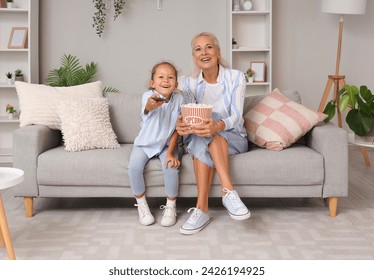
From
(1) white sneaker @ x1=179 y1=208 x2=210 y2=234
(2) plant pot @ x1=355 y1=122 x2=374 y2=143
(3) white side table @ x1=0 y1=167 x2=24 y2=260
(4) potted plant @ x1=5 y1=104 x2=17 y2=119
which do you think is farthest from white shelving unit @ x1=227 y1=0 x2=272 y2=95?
(3) white side table @ x1=0 y1=167 x2=24 y2=260

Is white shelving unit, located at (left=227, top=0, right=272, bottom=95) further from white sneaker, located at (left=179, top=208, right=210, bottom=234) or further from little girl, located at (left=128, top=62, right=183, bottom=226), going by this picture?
white sneaker, located at (left=179, top=208, right=210, bottom=234)

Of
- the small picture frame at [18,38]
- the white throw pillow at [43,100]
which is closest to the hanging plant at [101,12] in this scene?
the small picture frame at [18,38]

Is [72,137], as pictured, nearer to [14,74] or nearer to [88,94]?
[88,94]

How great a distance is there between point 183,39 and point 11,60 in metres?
1.71

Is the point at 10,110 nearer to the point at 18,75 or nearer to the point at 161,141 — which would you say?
the point at 18,75

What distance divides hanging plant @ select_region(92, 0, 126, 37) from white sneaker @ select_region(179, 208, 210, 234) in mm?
3010

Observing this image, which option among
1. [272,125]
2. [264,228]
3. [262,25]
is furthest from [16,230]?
[262,25]

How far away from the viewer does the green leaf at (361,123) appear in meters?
4.06

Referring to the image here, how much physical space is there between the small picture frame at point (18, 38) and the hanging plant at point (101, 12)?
2.21 ft

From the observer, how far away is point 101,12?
5.52 m

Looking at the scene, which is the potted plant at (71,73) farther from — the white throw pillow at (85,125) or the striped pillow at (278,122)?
the striped pillow at (278,122)

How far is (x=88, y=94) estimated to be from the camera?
3674 millimetres

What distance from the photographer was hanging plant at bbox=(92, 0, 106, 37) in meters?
5.50

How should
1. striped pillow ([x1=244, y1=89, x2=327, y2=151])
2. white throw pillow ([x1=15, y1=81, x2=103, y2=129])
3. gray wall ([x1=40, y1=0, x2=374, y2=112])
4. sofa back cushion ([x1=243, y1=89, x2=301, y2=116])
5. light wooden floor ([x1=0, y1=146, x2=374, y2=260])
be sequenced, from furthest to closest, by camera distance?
gray wall ([x1=40, y1=0, x2=374, y2=112]) < sofa back cushion ([x1=243, y1=89, x2=301, y2=116]) < white throw pillow ([x1=15, y1=81, x2=103, y2=129]) < striped pillow ([x1=244, y1=89, x2=327, y2=151]) < light wooden floor ([x1=0, y1=146, x2=374, y2=260])
